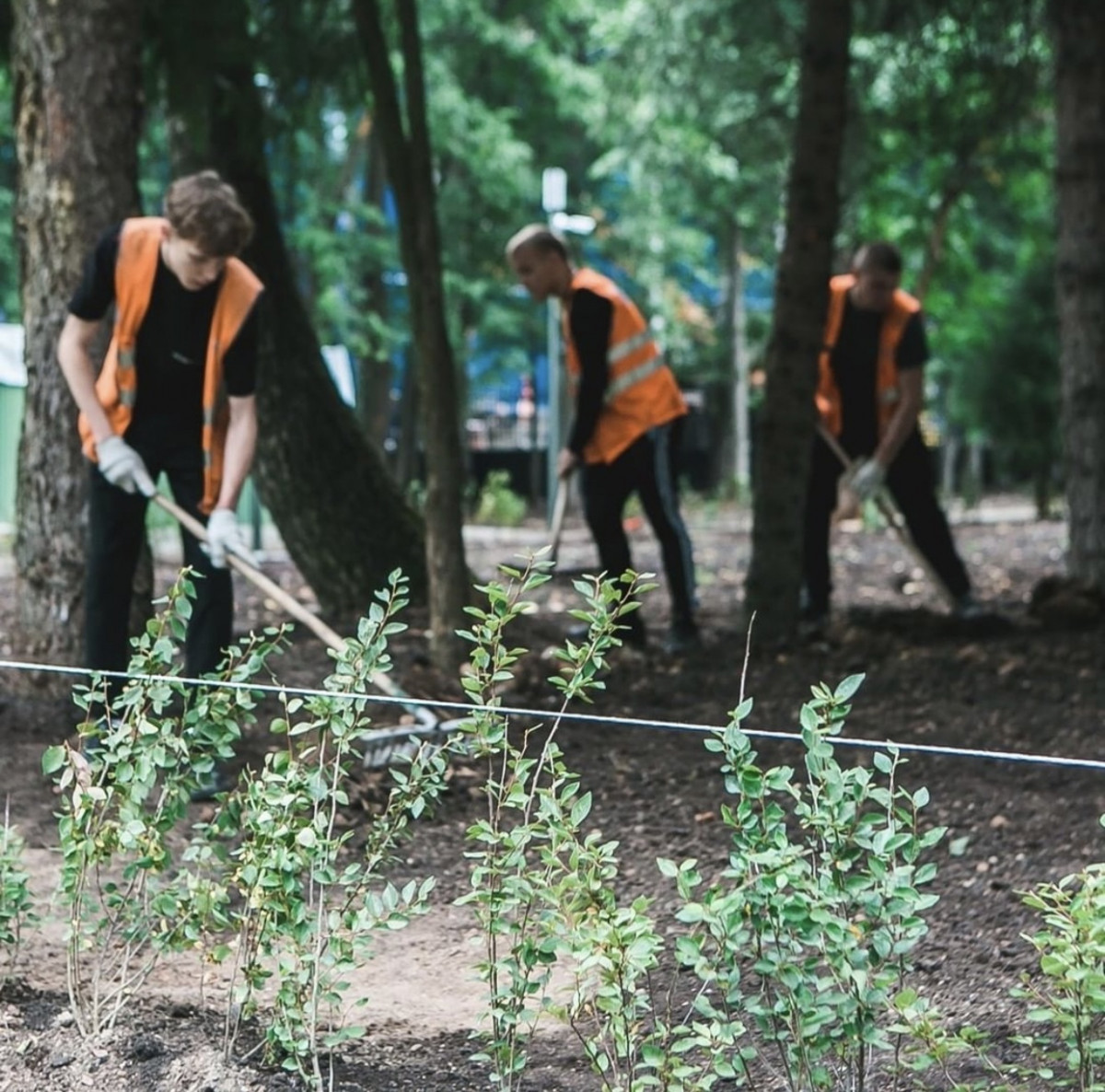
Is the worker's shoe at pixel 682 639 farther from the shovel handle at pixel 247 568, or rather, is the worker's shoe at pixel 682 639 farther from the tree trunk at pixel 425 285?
the shovel handle at pixel 247 568

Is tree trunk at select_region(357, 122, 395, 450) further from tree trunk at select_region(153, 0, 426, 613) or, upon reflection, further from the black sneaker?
the black sneaker

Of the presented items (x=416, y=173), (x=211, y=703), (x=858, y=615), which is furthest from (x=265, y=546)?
(x=211, y=703)

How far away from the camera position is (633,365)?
7.28 meters

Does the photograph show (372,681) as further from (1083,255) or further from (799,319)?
(1083,255)

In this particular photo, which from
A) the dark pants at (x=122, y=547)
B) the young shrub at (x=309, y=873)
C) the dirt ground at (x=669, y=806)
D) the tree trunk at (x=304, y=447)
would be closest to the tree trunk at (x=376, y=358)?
the dirt ground at (x=669, y=806)

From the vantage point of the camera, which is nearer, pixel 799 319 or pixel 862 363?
pixel 799 319

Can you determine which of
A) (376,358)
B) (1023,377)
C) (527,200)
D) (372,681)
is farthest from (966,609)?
(527,200)

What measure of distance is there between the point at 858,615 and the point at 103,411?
4.10 m

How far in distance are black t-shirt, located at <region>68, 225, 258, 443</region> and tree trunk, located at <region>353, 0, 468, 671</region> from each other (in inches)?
45.1

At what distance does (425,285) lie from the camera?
6062mm

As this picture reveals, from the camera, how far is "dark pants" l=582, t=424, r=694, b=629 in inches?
289

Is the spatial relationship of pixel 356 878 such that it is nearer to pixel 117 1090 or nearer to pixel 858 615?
pixel 117 1090

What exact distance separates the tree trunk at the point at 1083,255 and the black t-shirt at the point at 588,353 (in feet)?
7.93

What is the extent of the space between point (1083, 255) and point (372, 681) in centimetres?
467
